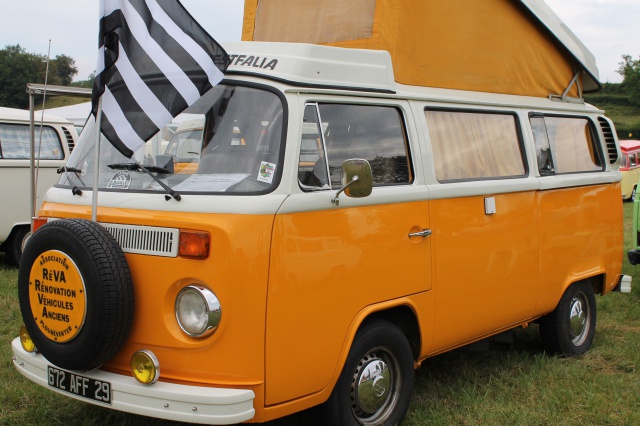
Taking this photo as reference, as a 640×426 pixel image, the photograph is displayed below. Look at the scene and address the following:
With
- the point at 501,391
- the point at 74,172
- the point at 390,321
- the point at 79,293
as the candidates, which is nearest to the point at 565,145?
the point at 501,391

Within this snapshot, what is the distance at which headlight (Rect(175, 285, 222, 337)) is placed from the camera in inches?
135

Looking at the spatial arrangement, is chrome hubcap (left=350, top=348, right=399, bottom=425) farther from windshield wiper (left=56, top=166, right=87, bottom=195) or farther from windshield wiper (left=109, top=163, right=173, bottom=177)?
windshield wiper (left=56, top=166, right=87, bottom=195)

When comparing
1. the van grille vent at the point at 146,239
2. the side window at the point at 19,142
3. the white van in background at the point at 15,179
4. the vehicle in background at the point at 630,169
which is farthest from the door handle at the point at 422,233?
the vehicle in background at the point at 630,169

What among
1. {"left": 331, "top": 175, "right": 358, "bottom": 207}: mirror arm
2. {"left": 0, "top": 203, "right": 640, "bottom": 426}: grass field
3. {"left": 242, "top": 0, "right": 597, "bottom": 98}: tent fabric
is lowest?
{"left": 0, "top": 203, "right": 640, "bottom": 426}: grass field

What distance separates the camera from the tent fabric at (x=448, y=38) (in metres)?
4.83

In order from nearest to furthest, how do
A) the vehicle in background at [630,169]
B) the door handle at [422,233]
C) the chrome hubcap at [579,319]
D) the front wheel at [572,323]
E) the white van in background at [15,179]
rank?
the door handle at [422,233]
the front wheel at [572,323]
the chrome hubcap at [579,319]
the white van in background at [15,179]
the vehicle in background at [630,169]

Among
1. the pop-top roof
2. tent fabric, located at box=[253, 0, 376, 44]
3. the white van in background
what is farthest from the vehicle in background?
the pop-top roof

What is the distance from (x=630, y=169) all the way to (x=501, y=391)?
2170 centimetres

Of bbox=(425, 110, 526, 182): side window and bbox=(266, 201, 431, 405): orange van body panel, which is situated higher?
bbox=(425, 110, 526, 182): side window

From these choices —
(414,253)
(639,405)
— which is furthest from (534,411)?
(414,253)

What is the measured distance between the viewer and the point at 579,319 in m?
6.24

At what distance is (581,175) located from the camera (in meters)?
6.11

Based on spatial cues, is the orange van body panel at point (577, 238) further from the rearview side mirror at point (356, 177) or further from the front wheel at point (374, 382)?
the rearview side mirror at point (356, 177)

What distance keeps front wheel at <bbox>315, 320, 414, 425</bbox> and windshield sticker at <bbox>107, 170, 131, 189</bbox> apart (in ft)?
5.25
